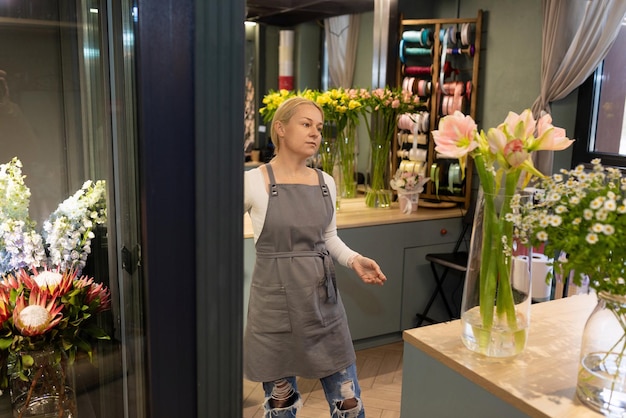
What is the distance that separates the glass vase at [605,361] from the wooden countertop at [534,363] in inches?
1.5

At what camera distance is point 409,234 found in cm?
405

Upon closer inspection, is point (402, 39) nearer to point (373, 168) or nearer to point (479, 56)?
point (479, 56)

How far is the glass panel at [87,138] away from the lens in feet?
3.94

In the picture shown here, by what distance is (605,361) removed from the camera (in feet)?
4.38

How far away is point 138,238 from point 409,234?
3057mm

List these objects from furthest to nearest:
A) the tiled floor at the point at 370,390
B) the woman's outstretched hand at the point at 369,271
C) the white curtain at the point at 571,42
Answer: the white curtain at the point at 571,42
the tiled floor at the point at 370,390
the woman's outstretched hand at the point at 369,271

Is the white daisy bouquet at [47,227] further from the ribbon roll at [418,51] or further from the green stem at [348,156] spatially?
the ribbon roll at [418,51]

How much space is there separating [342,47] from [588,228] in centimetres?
406

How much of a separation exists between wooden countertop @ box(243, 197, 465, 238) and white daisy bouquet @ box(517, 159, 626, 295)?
2486 millimetres

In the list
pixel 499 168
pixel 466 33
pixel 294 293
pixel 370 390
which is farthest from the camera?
pixel 466 33

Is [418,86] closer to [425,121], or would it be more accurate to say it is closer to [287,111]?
[425,121]

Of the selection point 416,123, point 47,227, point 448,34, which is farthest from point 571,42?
point 47,227

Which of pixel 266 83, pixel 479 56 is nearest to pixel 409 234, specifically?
pixel 479 56

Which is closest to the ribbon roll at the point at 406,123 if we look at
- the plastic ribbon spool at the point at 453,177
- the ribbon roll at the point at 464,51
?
the plastic ribbon spool at the point at 453,177
